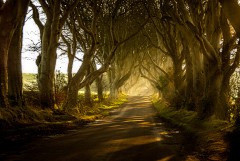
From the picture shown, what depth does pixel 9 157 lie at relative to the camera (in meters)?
4.52

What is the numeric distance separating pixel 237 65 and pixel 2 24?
394 inches

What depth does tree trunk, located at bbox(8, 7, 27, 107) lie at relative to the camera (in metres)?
8.73

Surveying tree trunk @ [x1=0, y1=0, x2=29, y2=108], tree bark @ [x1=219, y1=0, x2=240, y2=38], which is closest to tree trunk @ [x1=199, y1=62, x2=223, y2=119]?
tree bark @ [x1=219, y1=0, x2=240, y2=38]

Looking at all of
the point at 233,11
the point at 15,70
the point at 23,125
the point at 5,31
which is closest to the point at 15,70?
the point at 15,70

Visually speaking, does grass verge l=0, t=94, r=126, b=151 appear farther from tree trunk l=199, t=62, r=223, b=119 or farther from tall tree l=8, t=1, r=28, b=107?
tree trunk l=199, t=62, r=223, b=119

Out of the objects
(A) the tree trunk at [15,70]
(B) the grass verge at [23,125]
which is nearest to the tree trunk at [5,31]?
(B) the grass verge at [23,125]

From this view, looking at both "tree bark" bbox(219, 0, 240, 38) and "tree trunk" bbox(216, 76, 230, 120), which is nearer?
"tree bark" bbox(219, 0, 240, 38)

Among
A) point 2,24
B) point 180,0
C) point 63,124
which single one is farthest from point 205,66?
point 2,24

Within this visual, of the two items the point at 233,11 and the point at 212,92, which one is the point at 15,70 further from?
the point at 212,92

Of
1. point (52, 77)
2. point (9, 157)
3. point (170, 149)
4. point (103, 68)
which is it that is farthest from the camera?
point (103, 68)

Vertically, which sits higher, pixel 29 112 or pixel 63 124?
pixel 29 112

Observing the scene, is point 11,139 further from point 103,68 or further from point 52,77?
point 103,68

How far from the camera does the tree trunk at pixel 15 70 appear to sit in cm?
873

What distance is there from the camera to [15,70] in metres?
9.05
